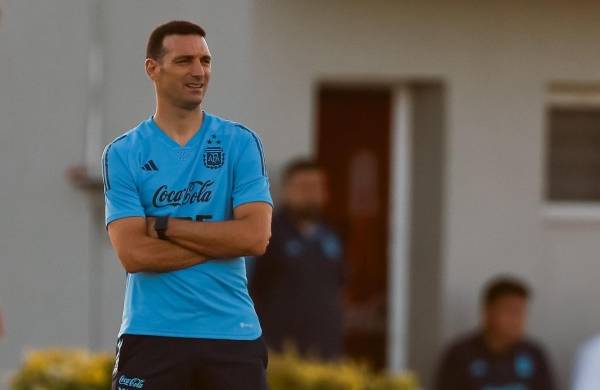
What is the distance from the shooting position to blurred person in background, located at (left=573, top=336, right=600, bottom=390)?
10.4 metres

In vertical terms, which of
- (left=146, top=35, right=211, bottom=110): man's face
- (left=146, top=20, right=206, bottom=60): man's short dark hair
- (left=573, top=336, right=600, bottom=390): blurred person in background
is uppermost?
(left=146, top=20, right=206, bottom=60): man's short dark hair

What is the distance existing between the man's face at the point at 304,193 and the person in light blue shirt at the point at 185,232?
460 centimetres

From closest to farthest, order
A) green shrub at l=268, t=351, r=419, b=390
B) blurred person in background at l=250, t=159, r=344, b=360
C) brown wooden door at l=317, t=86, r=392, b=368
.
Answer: green shrub at l=268, t=351, r=419, b=390 → blurred person in background at l=250, t=159, r=344, b=360 → brown wooden door at l=317, t=86, r=392, b=368

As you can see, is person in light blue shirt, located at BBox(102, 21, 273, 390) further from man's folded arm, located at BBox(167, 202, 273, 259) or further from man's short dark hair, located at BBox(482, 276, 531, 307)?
man's short dark hair, located at BBox(482, 276, 531, 307)

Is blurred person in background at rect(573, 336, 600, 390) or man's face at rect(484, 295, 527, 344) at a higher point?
man's face at rect(484, 295, 527, 344)

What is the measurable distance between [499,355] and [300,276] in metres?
1.39

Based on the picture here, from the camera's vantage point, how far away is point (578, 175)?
Result: 11.2 metres

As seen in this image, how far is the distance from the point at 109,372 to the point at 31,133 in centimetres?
212

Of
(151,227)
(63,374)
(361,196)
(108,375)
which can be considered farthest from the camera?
(361,196)

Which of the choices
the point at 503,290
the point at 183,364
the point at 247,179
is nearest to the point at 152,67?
the point at 247,179

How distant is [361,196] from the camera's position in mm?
11523

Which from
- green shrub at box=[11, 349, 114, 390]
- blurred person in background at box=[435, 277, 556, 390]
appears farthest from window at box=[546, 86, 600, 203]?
green shrub at box=[11, 349, 114, 390]

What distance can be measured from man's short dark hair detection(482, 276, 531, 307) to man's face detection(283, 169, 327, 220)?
1.23 metres

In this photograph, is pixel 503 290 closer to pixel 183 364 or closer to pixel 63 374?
pixel 63 374
